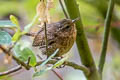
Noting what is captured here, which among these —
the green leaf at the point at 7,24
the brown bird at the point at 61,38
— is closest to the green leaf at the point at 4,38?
the green leaf at the point at 7,24

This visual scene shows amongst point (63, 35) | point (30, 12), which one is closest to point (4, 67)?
point (30, 12)

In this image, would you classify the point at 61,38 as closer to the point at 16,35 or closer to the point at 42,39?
the point at 42,39

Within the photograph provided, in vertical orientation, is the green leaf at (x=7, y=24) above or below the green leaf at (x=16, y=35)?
above

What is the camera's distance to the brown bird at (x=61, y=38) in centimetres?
83

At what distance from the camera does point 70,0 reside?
0.81 metres

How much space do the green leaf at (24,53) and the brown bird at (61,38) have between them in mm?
108

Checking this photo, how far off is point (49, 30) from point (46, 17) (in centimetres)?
30

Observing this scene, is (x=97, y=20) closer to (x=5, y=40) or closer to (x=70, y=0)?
(x=70, y=0)

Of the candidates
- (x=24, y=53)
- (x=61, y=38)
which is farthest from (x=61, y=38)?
(x=24, y=53)

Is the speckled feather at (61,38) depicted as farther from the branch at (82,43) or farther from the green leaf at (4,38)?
the green leaf at (4,38)

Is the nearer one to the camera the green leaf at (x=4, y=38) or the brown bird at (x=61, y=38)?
the green leaf at (x=4, y=38)

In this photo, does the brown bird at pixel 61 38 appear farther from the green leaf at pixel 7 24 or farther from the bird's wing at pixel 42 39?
the green leaf at pixel 7 24

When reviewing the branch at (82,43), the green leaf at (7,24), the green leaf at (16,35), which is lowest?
the branch at (82,43)

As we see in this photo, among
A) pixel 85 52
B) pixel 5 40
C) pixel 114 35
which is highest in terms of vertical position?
pixel 5 40
